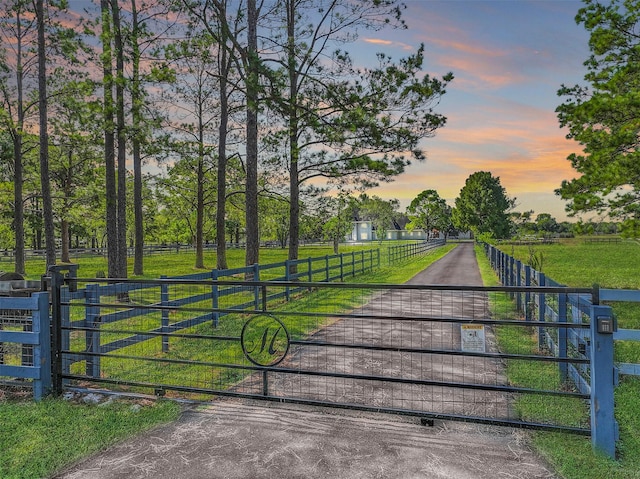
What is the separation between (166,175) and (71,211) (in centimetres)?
581

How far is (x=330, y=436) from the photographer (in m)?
3.89

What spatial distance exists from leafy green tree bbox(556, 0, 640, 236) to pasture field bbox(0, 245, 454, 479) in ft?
30.0

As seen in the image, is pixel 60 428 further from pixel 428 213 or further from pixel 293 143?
pixel 428 213

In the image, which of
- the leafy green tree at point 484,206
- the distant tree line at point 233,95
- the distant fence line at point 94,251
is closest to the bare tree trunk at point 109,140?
the distant tree line at point 233,95

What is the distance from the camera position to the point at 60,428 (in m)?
4.17

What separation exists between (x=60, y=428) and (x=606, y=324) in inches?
191

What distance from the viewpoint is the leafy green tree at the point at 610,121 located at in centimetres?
899

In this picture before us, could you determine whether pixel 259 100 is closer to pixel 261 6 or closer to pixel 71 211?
pixel 261 6

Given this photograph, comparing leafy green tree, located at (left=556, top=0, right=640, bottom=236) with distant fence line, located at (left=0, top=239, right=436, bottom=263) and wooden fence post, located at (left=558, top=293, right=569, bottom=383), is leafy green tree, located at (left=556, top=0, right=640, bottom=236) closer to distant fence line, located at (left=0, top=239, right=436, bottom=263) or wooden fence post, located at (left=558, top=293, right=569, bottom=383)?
wooden fence post, located at (left=558, top=293, right=569, bottom=383)

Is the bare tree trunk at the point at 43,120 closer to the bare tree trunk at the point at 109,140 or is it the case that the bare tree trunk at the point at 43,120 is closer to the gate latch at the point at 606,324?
the bare tree trunk at the point at 109,140

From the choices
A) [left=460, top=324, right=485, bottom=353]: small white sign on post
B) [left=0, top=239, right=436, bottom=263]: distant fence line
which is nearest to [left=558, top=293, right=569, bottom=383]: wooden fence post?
[left=460, top=324, right=485, bottom=353]: small white sign on post

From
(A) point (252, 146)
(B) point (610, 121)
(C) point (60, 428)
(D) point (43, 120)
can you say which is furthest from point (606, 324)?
(D) point (43, 120)

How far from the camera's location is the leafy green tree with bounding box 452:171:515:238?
77750 mm

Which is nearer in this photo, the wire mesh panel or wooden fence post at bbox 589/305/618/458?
wooden fence post at bbox 589/305/618/458
